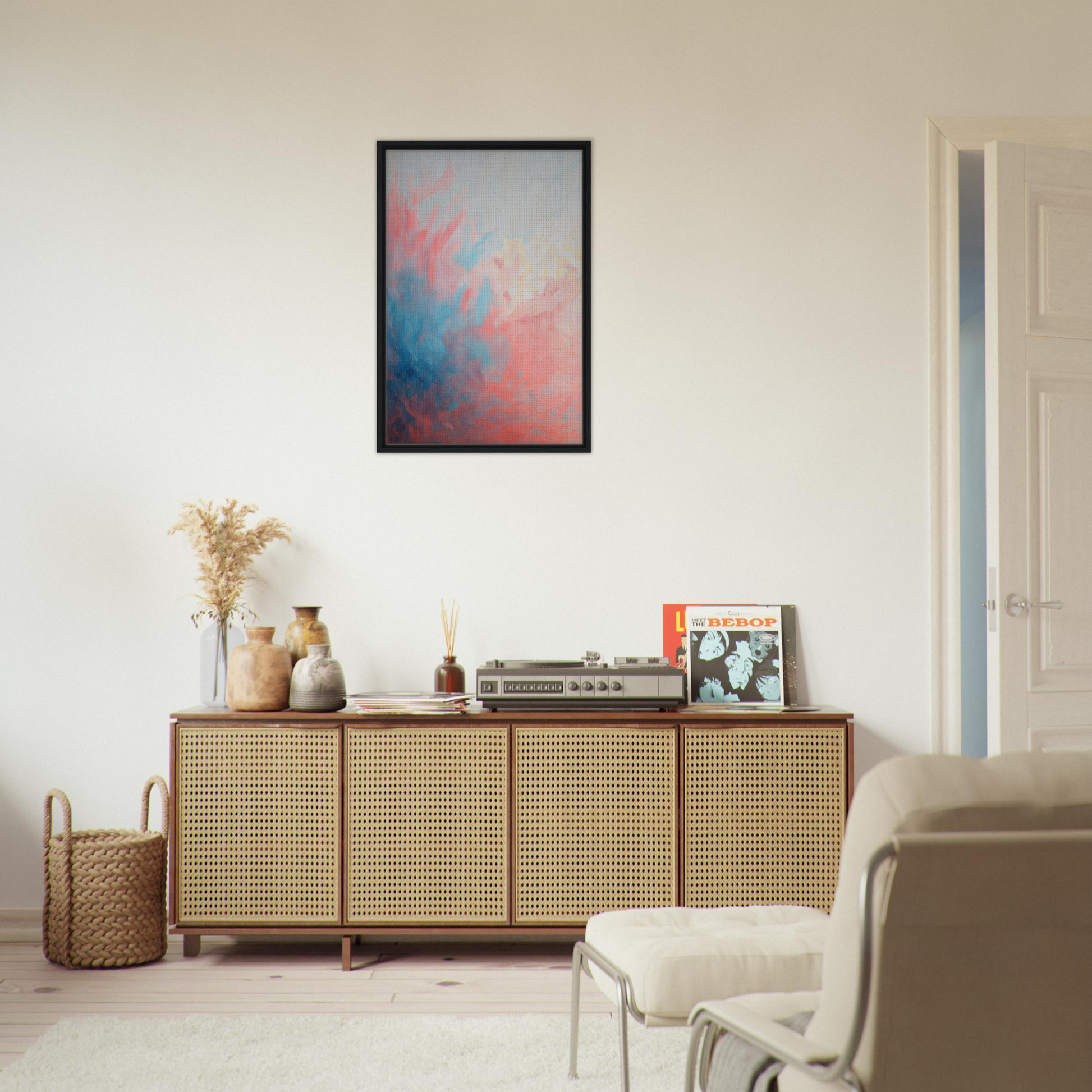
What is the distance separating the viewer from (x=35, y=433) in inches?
140

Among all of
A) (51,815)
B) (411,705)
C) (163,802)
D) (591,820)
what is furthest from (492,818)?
(51,815)

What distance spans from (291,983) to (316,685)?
85 centimetres

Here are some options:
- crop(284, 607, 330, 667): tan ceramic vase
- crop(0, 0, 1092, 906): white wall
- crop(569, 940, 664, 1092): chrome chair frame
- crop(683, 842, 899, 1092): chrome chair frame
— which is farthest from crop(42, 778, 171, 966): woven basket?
crop(683, 842, 899, 1092): chrome chair frame

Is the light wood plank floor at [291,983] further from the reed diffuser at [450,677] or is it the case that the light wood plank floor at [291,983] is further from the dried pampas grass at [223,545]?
the dried pampas grass at [223,545]

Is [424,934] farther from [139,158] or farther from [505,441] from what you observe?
[139,158]

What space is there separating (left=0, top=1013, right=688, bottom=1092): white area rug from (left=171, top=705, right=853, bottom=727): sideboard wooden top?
81 centimetres

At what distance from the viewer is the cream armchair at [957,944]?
1272 mm

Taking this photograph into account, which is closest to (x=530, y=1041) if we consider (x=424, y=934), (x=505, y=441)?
(x=424, y=934)

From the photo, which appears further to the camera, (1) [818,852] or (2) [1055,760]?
(1) [818,852]

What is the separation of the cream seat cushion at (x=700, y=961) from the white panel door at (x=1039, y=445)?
1.48 metres

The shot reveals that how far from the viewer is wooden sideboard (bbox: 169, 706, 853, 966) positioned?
3.09m

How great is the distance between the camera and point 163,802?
3.43m

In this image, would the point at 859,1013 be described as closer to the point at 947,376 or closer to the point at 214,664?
the point at 214,664

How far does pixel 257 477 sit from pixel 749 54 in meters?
2.20
